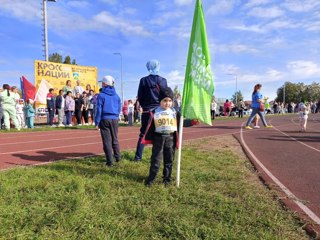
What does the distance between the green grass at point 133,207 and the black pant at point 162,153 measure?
0.21m

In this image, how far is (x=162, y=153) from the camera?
17.2 ft

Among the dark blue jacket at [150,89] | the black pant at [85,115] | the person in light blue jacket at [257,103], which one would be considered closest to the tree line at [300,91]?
the person in light blue jacket at [257,103]

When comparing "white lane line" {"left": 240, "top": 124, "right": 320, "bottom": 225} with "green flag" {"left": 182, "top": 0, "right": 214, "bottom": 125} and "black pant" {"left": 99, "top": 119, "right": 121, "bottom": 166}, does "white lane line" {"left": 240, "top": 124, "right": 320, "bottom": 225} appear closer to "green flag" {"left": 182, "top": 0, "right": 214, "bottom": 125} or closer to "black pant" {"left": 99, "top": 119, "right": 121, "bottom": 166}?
"green flag" {"left": 182, "top": 0, "right": 214, "bottom": 125}

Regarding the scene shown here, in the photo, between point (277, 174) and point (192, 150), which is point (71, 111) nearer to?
point (192, 150)

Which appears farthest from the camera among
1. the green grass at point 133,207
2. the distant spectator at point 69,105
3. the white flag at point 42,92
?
the white flag at point 42,92

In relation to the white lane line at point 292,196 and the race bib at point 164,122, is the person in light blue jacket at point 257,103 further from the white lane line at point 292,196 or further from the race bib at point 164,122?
the race bib at point 164,122

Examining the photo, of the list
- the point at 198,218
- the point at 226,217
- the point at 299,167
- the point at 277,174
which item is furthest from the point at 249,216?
the point at 299,167

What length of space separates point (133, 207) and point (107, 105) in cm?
295

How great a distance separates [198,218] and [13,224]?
2080mm

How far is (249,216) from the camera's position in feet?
12.6

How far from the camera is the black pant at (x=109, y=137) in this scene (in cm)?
634

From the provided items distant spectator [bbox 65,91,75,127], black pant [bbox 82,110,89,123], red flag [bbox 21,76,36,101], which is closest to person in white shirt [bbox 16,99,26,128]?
distant spectator [bbox 65,91,75,127]

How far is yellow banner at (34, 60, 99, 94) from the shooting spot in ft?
66.6

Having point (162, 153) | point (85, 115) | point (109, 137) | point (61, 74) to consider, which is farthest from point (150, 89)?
point (61, 74)
